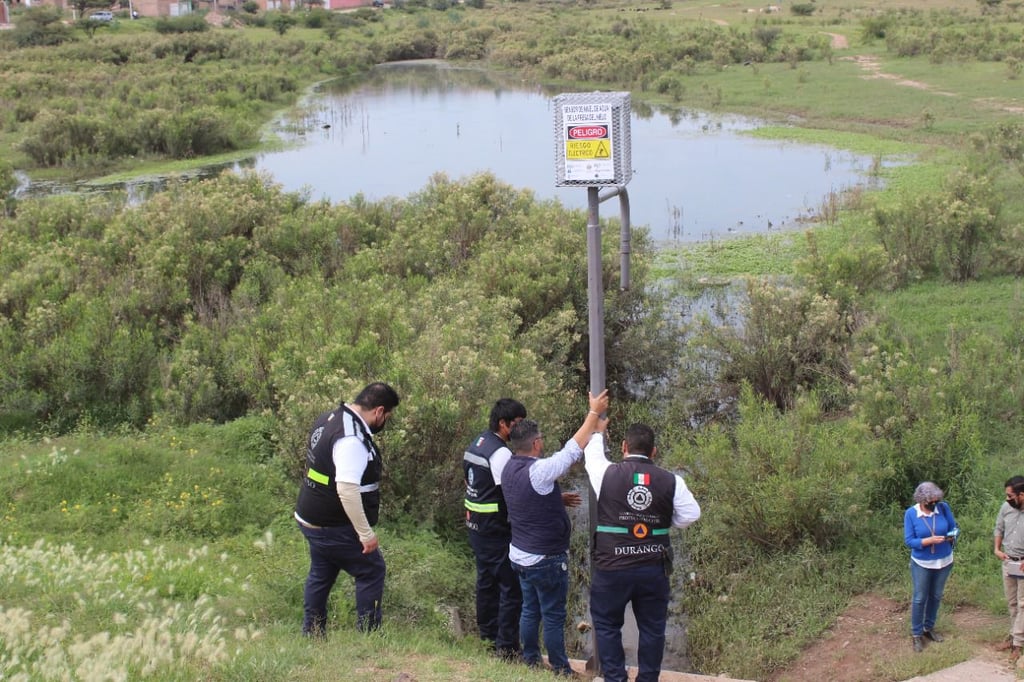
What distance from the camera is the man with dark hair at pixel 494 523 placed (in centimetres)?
682

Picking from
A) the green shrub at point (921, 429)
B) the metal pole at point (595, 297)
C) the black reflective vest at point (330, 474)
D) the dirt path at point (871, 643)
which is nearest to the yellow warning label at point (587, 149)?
the metal pole at point (595, 297)

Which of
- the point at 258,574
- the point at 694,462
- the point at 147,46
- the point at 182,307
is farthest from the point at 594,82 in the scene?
the point at 258,574

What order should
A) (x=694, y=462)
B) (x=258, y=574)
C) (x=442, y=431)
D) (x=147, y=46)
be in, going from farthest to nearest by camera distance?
1. (x=147, y=46)
2. (x=694, y=462)
3. (x=442, y=431)
4. (x=258, y=574)

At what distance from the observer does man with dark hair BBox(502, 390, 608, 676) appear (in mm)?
6414

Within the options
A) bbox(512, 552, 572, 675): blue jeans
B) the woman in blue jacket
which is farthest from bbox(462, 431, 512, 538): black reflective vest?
the woman in blue jacket

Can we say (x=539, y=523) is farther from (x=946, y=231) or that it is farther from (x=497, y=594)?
(x=946, y=231)

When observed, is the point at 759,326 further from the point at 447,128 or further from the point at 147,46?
the point at 147,46

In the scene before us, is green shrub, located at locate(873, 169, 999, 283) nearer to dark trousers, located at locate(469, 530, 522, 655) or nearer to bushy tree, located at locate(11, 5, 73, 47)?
dark trousers, located at locate(469, 530, 522, 655)

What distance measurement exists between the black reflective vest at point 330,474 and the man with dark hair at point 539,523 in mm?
847

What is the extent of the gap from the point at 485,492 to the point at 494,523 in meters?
0.23

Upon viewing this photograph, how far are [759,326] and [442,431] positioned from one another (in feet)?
18.2

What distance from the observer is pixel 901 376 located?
1086 centimetres

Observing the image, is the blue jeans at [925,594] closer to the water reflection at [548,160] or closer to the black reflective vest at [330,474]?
the black reflective vest at [330,474]

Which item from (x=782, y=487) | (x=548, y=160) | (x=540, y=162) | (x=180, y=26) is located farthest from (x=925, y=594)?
(x=180, y=26)
